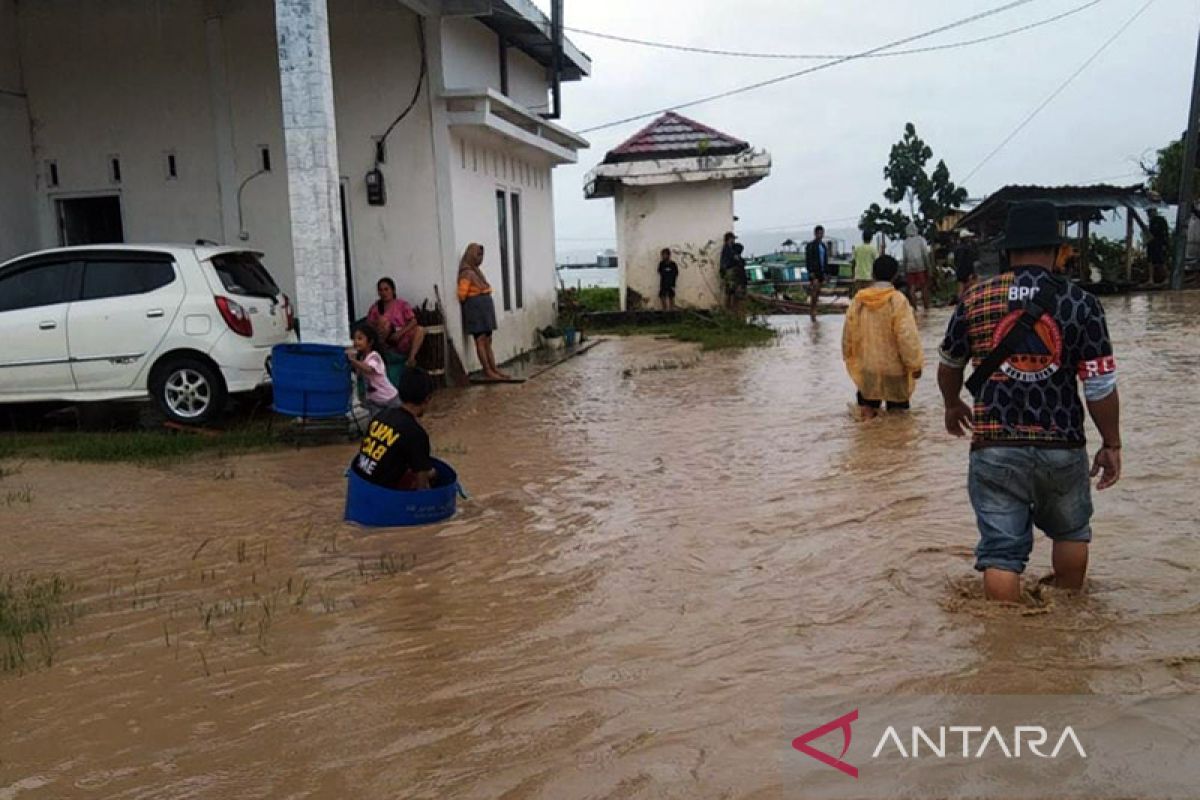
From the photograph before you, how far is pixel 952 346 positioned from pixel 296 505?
4423mm

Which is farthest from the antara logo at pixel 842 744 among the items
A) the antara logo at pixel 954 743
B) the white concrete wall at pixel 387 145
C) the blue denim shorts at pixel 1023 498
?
the white concrete wall at pixel 387 145

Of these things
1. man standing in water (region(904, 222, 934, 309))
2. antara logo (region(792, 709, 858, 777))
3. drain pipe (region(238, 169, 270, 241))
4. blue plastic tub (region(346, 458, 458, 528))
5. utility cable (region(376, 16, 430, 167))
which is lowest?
antara logo (region(792, 709, 858, 777))

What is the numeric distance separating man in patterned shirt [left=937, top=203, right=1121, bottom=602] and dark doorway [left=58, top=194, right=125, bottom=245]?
11435mm

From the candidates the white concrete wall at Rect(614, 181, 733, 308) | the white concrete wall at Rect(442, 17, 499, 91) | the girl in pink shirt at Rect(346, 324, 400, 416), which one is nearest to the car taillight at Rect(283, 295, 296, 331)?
the girl in pink shirt at Rect(346, 324, 400, 416)

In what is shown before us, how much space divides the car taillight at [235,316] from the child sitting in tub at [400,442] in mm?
3852

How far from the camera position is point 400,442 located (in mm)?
6016

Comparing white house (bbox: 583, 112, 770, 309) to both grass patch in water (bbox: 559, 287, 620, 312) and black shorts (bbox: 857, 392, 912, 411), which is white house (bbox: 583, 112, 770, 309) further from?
black shorts (bbox: 857, 392, 912, 411)

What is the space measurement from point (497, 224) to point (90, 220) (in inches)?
203

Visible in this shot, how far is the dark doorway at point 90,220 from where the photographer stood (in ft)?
42.7

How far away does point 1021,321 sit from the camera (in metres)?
4.18

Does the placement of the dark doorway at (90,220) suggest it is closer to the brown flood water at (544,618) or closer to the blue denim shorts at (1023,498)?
the brown flood water at (544,618)

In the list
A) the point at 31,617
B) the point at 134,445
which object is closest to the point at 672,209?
the point at 134,445

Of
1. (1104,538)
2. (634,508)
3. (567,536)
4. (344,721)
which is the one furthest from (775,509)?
(344,721)

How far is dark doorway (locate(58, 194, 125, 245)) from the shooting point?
42.7ft
